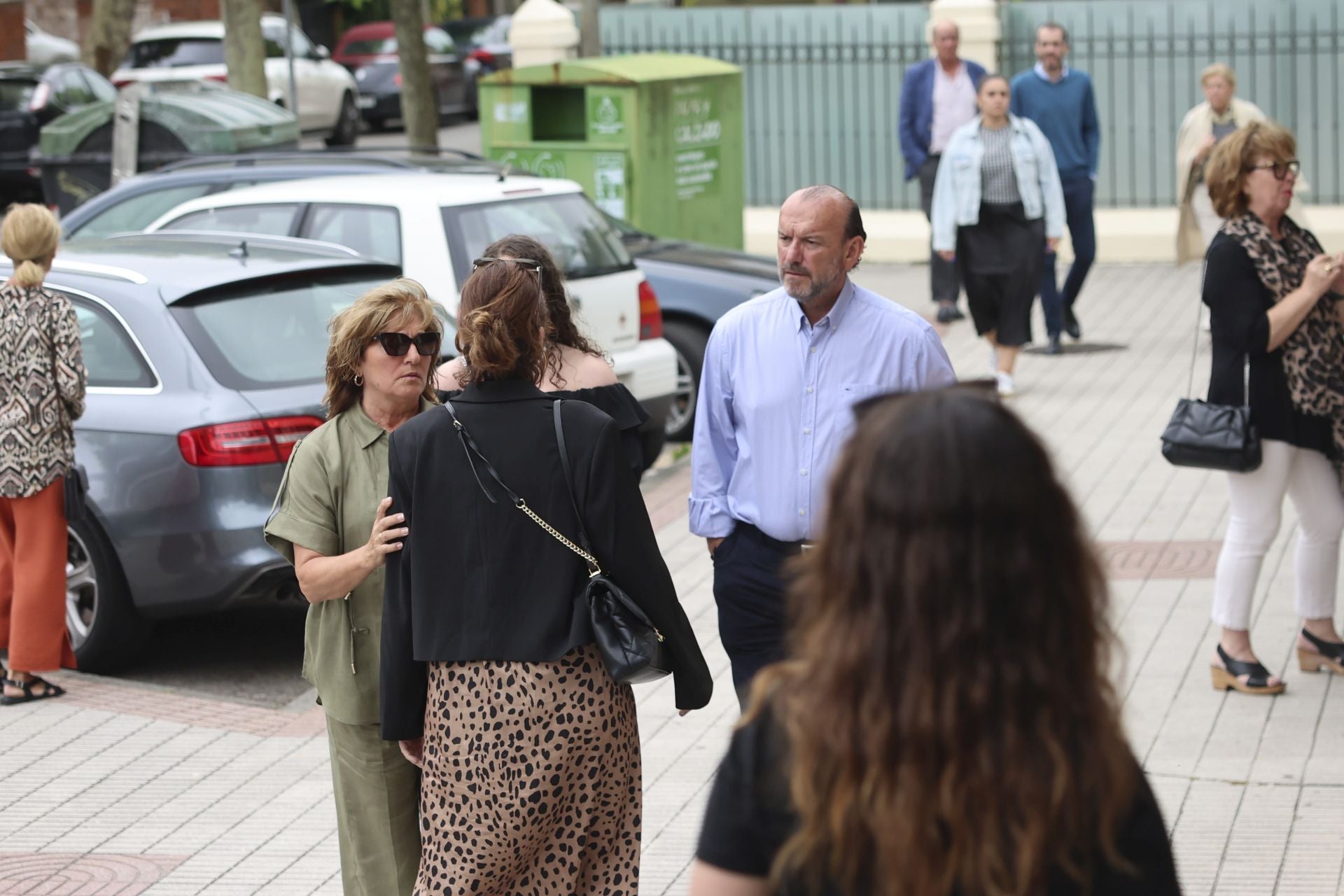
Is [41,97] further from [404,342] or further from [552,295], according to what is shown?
[404,342]

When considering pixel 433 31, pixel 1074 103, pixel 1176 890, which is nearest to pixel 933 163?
pixel 1074 103

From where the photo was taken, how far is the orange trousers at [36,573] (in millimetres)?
6660

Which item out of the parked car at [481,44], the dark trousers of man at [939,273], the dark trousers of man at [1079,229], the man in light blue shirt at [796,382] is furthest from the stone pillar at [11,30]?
the man in light blue shirt at [796,382]

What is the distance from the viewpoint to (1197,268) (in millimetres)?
16531

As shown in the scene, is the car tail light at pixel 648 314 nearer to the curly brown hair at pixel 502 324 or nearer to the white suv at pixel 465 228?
the white suv at pixel 465 228

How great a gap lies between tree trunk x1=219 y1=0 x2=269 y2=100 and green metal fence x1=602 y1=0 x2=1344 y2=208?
3.58 m

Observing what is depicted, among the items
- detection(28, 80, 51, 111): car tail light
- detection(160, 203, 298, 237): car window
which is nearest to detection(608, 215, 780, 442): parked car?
detection(160, 203, 298, 237): car window

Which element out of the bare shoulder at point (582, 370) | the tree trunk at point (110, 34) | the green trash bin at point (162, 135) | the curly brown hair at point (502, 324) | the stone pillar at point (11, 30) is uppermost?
the stone pillar at point (11, 30)

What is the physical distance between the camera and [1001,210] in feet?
36.8

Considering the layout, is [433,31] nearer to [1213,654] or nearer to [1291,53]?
[1291,53]

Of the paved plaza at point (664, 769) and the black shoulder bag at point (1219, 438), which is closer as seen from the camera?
the paved plaza at point (664, 769)

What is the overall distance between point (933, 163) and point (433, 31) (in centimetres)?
2277

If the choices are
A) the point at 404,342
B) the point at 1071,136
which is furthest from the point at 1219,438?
the point at 1071,136

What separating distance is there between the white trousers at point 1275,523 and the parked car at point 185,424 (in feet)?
10.7
